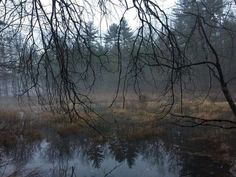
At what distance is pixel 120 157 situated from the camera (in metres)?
11.0

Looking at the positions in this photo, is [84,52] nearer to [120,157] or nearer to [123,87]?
[123,87]

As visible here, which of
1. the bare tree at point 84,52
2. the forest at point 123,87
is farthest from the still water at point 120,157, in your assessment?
the bare tree at point 84,52

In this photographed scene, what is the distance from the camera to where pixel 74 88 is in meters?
2.33

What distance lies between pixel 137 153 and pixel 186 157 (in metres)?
1.57

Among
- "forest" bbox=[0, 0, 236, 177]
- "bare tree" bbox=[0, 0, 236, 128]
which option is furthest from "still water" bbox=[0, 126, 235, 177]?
"bare tree" bbox=[0, 0, 236, 128]

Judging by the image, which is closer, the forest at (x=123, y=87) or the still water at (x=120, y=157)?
the forest at (x=123, y=87)

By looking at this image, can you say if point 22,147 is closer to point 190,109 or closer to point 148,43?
point 190,109

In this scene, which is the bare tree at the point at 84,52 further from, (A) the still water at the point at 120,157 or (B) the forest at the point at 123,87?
(A) the still water at the point at 120,157

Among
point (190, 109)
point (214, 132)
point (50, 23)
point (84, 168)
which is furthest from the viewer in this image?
point (190, 109)

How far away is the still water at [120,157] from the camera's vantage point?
9484 mm

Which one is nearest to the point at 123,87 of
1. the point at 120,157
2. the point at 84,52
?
the point at 84,52

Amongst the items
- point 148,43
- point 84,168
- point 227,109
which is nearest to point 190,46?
point 148,43

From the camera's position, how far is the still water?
948cm

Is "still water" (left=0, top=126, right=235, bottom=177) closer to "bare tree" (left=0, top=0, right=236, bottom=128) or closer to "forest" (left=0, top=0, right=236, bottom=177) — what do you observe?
"forest" (left=0, top=0, right=236, bottom=177)
